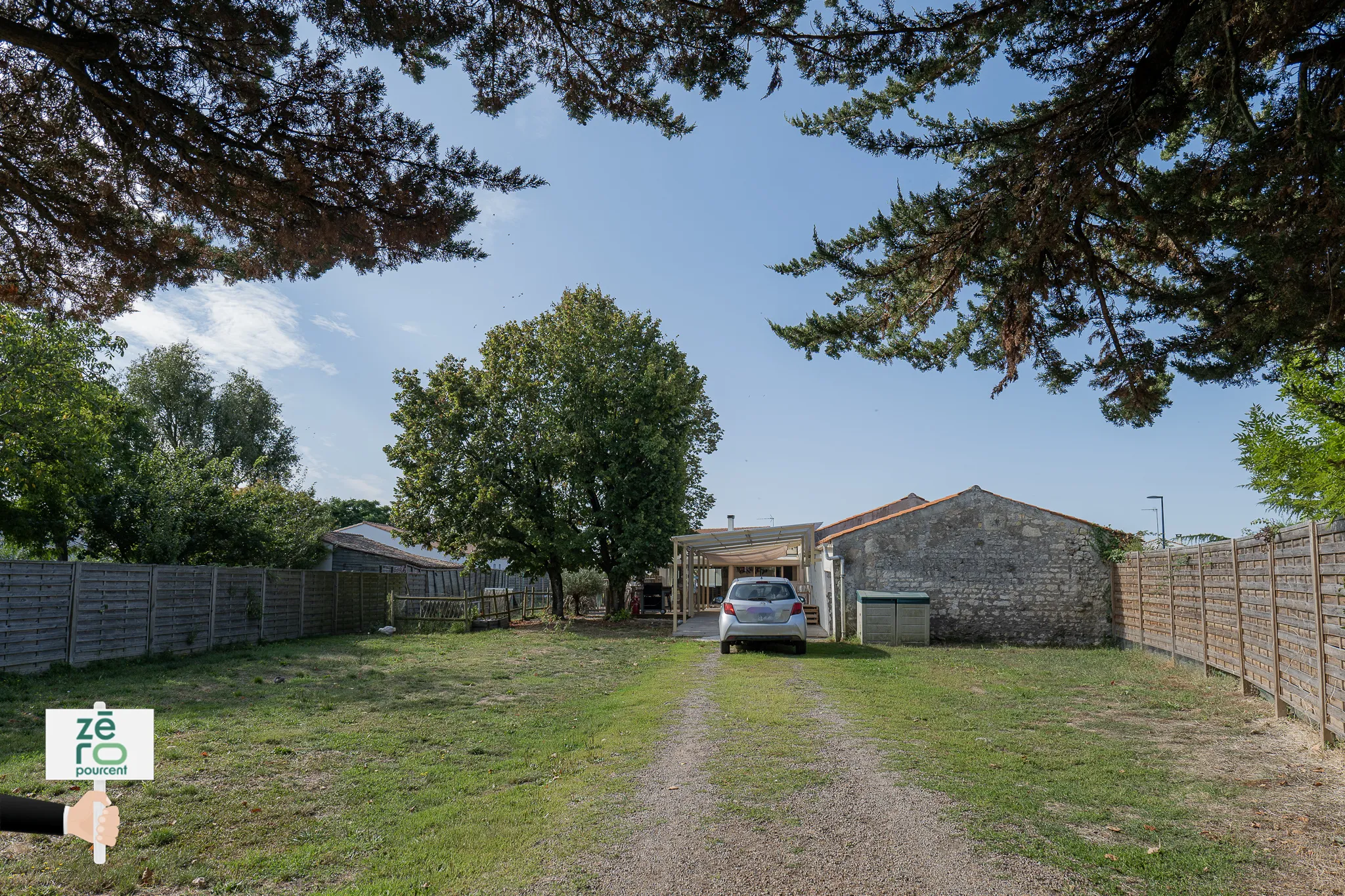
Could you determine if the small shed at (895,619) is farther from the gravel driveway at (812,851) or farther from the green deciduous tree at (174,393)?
the green deciduous tree at (174,393)

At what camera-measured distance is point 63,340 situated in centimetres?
1931

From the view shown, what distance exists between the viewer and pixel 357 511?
65.2m

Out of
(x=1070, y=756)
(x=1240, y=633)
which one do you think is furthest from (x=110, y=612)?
Answer: (x=1240, y=633)

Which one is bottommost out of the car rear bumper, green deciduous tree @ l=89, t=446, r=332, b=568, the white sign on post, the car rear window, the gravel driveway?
the car rear bumper

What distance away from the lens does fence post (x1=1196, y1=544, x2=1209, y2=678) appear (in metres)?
11.7

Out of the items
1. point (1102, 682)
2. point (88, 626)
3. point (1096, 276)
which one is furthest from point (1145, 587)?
point (88, 626)

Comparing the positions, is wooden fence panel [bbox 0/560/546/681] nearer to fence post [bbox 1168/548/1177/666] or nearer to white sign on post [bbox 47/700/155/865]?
white sign on post [bbox 47/700/155/865]

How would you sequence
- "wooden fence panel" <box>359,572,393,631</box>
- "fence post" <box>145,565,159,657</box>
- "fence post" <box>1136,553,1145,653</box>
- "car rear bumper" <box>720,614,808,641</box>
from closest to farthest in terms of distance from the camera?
"fence post" <box>145,565,159,657</box> < "car rear bumper" <box>720,614,808,641</box> < "fence post" <box>1136,553,1145,653</box> < "wooden fence panel" <box>359,572,393,631</box>

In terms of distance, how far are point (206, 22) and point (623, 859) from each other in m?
5.77

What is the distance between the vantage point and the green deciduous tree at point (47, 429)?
60.3 feet

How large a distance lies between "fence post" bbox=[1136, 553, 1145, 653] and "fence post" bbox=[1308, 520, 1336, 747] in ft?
29.4

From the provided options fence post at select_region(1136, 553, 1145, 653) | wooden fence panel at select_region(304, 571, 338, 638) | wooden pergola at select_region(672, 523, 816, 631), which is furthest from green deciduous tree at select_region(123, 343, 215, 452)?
fence post at select_region(1136, 553, 1145, 653)

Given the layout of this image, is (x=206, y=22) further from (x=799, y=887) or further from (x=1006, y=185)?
(x=799, y=887)

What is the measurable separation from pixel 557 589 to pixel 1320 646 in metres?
21.8
